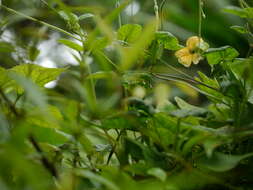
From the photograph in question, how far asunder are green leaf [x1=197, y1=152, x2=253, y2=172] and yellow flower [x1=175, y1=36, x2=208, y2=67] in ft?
0.51

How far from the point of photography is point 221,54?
19.9 inches

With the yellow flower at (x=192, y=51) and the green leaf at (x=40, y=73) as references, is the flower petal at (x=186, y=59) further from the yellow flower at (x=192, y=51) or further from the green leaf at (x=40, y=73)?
the green leaf at (x=40, y=73)

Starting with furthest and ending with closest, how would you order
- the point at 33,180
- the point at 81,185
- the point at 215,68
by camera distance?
the point at 215,68 < the point at 81,185 < the point at 33,180

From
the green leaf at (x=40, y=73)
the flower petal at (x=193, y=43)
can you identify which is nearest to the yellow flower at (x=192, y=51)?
the flower petal at (x=193, y=43)

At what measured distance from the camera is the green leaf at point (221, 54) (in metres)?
0.49

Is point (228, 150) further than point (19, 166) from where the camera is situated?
Yes

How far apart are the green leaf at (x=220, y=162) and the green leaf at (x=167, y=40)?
143 mm

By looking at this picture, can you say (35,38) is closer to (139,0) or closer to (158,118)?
(158,118)

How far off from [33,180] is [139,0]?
2278 millimetres

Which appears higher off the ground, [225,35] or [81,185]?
[81,185]

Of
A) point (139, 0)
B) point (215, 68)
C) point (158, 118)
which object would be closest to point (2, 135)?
point (158, 118)

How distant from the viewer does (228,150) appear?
1.47 feet

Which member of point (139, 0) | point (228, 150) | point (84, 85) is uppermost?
point (84, 85)

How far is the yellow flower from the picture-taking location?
0.52m
